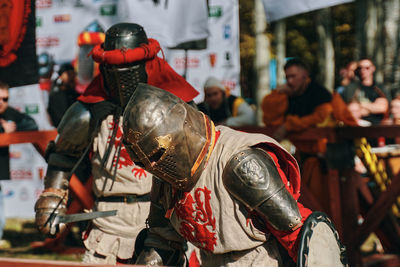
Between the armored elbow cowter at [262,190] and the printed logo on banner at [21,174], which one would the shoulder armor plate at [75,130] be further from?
the printed logo on banner at [21,174]

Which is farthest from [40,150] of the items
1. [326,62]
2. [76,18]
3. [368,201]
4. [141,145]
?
[326,62]

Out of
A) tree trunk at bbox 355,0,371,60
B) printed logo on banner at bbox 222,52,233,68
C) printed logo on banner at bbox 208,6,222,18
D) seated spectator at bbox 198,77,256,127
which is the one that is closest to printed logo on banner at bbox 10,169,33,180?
seated spectator at bbox 198,77,256,127

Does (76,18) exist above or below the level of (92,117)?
above

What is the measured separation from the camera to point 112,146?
400cm

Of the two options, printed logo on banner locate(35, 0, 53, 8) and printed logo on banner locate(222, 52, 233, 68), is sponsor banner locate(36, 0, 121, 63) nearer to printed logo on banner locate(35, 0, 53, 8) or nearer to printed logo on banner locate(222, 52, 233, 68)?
printed logo on banner locate(35, 0, 53, 8)

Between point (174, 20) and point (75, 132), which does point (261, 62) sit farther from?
point (75, 132)

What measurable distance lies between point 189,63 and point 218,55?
0.34 m

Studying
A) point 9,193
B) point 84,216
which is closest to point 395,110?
point 84,216

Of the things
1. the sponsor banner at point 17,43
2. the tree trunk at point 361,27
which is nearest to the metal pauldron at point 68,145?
the sponsor banner at point 17,43

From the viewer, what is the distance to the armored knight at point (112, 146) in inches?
156

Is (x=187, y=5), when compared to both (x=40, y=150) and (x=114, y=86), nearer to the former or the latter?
(x=40, y=150)

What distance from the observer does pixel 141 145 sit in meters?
2.68

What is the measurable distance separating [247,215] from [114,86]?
1622mm

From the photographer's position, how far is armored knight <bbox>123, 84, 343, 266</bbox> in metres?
2.60
